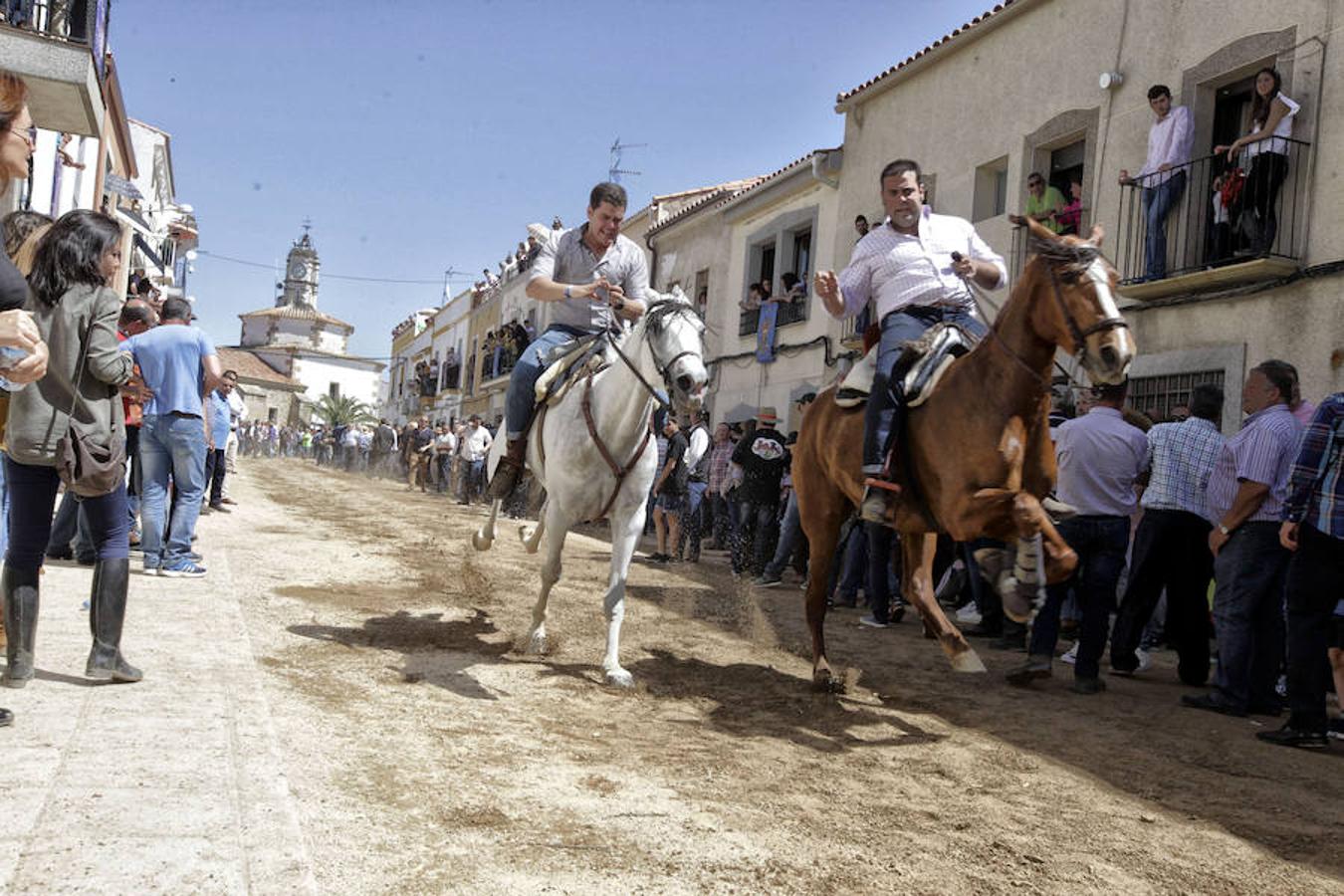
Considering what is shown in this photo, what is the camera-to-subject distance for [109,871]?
97.4 inches

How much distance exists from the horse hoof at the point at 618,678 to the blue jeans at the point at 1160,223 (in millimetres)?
9057

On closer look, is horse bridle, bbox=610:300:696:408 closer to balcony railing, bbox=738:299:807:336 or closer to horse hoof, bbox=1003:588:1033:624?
horse hoof, bbox=1003:588:1033:624

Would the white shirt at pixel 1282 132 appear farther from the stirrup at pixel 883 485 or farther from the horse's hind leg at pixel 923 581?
the stirrup at pixel 883 485

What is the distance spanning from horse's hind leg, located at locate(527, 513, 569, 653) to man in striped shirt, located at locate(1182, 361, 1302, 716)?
3.96 m

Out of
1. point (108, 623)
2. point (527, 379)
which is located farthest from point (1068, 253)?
point (108, 623)

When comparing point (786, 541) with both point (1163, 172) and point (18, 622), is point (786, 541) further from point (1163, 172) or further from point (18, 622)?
point (18, 622)

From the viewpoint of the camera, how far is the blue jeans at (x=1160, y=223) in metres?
11.9

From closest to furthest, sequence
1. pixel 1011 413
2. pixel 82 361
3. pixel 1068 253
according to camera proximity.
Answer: pixel 82 361 < pixel 1068 253 < pixel 1011 413

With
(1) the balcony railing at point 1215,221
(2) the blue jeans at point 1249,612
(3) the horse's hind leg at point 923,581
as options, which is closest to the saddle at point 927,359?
(3) the horse's hind leg at point 923,581

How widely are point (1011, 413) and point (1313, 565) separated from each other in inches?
74.5

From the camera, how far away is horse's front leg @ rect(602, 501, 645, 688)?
18.2 feet

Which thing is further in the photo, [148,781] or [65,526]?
[65,526]

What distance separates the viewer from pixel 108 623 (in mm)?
4281

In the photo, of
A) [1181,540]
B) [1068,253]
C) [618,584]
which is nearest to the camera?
[1068,253]
